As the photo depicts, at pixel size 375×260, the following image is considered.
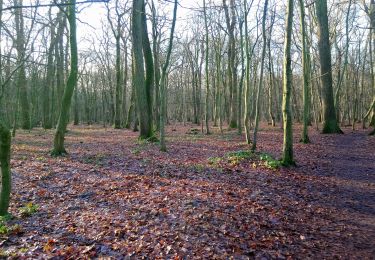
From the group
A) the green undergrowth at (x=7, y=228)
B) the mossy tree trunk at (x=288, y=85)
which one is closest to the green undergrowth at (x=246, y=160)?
the mossy tree trunk at (x=288, y=85)

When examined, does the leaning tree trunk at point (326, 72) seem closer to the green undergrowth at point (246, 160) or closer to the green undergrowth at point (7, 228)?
the green undergrowth at point (246, 160)

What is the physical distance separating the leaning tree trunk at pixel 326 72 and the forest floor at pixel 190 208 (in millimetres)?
8390

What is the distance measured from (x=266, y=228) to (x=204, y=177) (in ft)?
12.5

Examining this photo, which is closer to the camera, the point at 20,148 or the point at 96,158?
the point at 96,158

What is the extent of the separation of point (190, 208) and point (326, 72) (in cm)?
1737

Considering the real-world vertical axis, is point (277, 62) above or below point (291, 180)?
above

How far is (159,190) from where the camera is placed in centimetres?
851

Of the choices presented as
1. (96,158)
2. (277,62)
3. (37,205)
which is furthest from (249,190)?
(277,62)

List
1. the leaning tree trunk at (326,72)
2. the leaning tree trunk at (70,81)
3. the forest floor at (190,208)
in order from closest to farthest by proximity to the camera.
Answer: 1. the forest floor at (190,208)
2. the leaning tree trunk at (70,81)
3. the leaning tree trunk at (326,72)

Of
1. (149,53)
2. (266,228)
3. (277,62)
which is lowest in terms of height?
(266,228)

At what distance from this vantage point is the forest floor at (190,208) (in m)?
5.41

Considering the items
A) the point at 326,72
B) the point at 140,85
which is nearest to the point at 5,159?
the point at 140,85

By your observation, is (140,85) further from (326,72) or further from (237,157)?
(326,72)

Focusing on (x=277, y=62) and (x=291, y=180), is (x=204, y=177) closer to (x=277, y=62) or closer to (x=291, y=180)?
(x=291, y=180)
